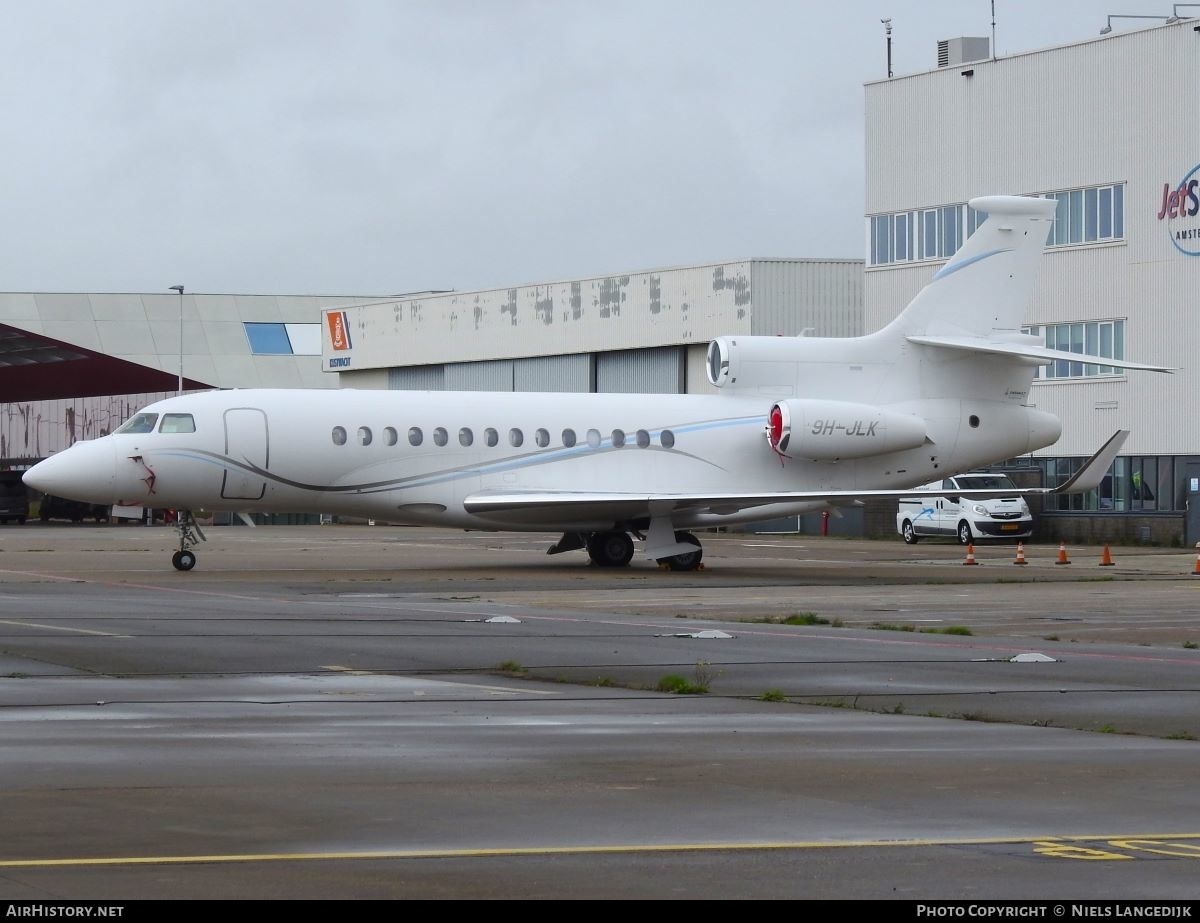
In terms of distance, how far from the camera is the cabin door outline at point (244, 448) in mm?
32500

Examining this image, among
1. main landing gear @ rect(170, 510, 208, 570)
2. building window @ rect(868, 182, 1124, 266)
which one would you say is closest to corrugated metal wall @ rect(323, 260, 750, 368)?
building window @ rect(868, 182, 1124, 266)

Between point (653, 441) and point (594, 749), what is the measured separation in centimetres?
2444

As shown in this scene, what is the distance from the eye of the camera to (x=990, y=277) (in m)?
35.8

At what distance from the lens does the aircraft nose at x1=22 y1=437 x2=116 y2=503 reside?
105 ft

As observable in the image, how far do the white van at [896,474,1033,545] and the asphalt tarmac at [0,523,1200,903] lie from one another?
26.7m

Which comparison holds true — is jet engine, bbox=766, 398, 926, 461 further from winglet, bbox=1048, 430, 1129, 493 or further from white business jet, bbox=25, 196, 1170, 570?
winglet, bbox=1048, 430, 1129, 493

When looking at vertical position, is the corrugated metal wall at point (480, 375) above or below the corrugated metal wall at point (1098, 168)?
below

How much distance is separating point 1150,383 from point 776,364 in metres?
20.8

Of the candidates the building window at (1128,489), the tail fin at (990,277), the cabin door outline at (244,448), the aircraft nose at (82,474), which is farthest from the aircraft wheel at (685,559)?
the building window at (1128,489)

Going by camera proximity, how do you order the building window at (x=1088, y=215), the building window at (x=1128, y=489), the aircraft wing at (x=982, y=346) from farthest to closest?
1. the building window at (x=1088, y=215)
2. the building window at (x=1128, y=489)
3. the aircraft wing at (x=982, y=346)

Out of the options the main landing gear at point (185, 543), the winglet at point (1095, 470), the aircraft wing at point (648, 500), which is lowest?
the main landing gear at point (185, 543)

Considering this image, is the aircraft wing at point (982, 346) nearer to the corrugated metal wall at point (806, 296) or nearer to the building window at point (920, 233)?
the building window at point (920, 233)

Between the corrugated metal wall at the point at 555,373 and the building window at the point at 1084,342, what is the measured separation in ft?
67.5

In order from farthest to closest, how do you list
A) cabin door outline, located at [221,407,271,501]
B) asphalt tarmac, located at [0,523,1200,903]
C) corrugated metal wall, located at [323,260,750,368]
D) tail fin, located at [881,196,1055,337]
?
1. corrugated metal wall, located at [323,260,750,368]
2. tail fin, located at [881,196,1055,337]
3. cabin door outline, located at [221,407,271,501]
4. asphalt tarmac, located at [0,523,1200,903]
